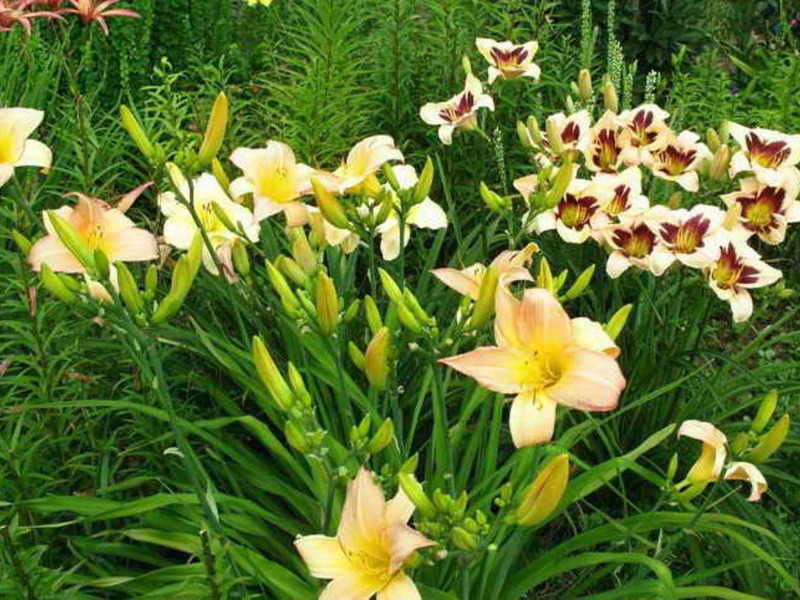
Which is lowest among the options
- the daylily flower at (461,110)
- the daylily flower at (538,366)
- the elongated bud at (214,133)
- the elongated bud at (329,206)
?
the daylily flower at (461,110)

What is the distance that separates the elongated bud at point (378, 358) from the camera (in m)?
1.48

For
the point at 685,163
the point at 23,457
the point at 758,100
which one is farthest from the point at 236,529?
the point at 758,100

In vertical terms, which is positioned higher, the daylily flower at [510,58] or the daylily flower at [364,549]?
the daylily flower at [510,58]

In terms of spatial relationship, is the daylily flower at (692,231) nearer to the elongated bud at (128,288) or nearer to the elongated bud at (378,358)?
the elongated bud at (378,358)

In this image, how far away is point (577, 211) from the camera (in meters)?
2.25

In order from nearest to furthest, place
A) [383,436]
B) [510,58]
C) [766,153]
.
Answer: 1. [383,436]
2. [766,153]
3. [510,58]

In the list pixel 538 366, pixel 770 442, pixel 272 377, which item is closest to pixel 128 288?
pixel 272 377

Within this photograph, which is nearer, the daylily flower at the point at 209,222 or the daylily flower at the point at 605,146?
the daylily flower at the point at 209,222

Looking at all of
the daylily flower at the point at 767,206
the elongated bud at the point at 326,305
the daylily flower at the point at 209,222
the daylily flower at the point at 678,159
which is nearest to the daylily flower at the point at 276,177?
the daylily flower at the point at 209,222

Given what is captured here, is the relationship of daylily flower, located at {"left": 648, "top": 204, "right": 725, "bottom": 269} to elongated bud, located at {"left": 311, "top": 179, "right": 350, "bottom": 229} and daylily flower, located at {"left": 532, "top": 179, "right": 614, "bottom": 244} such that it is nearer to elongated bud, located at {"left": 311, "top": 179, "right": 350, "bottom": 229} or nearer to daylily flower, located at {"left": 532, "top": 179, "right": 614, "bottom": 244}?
daylily flower, located at {"left": 532, "top": 179, "right": 614, "bottom": 244}

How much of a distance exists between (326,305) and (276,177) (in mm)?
457

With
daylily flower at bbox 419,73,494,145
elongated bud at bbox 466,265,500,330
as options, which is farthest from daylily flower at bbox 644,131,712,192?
elongated bud at bbox 466,265,500,330

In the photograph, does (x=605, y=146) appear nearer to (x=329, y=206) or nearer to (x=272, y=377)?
(x=329, y=206)

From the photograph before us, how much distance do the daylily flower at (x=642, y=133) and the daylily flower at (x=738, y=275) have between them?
397 mm
